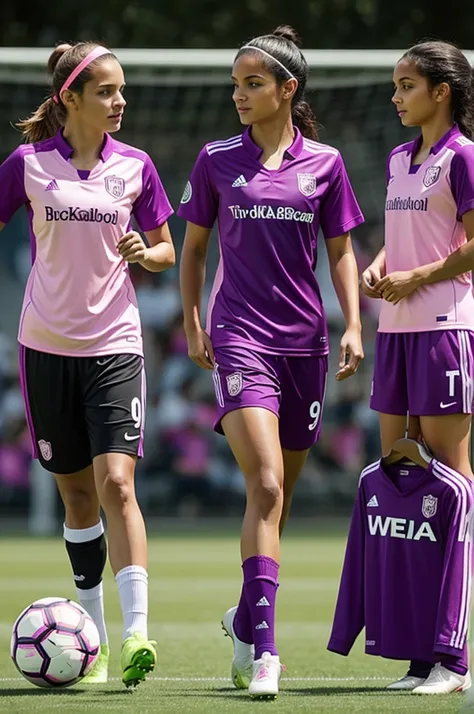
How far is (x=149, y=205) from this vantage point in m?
6.05

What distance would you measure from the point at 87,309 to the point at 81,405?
370 mm

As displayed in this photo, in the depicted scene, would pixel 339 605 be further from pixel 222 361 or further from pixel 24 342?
pixel 24 342

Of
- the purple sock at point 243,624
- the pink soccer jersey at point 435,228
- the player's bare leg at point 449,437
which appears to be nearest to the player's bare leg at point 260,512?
the purple sock at point 243,624

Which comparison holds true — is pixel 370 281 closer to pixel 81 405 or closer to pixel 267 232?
pixel 267 232

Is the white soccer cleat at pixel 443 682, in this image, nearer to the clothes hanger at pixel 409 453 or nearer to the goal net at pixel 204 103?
the clothes hanger at pixel 409 453

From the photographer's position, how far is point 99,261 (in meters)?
5.82

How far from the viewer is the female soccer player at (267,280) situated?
5559 mm

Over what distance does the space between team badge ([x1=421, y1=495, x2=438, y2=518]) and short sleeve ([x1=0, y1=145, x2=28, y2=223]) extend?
6.14 ft

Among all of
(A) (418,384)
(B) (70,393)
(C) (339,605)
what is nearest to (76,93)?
(B) (70,393)

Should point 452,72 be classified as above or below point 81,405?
above

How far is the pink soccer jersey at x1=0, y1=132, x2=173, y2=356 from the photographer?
5.80m

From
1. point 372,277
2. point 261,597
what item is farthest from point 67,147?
point 261,597

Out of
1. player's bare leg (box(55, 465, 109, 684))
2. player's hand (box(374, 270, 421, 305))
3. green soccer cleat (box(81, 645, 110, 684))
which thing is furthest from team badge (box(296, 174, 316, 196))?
green soccer cleat (box(81, 645, 110, 684))

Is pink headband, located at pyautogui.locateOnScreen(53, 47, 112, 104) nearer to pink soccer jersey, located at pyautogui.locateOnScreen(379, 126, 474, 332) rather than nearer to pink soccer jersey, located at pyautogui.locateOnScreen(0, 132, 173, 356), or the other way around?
pink soccer jersey, located at pyautogui.locateOnScreen(0, 132, 173, 356)
